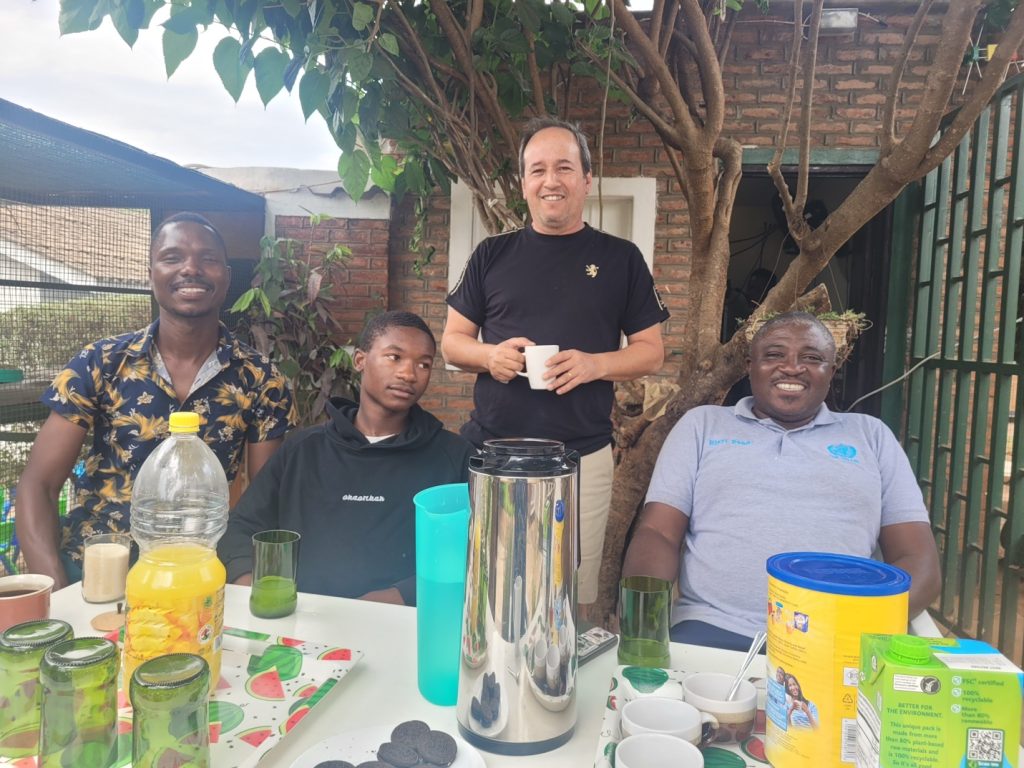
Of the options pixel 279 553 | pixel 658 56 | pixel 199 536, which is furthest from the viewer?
pixel 658 56

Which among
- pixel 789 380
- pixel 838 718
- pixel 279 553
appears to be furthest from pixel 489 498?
pixel 789 380

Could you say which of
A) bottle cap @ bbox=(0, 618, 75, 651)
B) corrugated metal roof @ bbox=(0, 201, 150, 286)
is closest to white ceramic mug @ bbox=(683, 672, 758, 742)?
bottle cap @ bbox=(0, 618, 75, 651)

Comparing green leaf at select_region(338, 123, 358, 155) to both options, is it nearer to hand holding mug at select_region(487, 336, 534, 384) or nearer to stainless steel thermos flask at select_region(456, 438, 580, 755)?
hand holding mug at select_region(487, 336, 534, 384)

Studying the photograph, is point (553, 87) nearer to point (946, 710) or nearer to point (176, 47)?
point (176, 47)

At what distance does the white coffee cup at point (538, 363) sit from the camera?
184 cm

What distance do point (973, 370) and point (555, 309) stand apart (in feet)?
7.89

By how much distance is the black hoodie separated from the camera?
168cm

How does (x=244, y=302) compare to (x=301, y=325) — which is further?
(x=301, y=325)

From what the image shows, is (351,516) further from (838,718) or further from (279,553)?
(838,718)

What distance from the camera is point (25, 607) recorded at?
1.05 meters

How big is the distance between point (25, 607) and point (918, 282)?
4.27m

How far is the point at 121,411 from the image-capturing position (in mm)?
1884

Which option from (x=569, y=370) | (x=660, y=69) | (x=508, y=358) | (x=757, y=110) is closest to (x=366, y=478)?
(x=508, y=358)

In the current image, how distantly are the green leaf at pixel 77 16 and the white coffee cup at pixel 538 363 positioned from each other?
4.30ft
